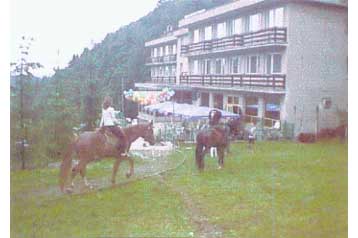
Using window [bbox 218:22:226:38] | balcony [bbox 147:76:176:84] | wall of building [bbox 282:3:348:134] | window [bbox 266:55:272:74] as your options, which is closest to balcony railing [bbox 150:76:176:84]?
balcony [bbox 147:76:176:84]

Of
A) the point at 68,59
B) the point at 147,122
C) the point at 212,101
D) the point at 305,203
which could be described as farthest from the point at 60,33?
the point at 305,203

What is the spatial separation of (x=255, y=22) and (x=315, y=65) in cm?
39

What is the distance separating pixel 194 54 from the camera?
2.84 m

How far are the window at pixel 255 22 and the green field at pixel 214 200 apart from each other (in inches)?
22.3

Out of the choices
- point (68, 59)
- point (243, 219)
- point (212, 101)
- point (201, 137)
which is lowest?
point (243, 219)

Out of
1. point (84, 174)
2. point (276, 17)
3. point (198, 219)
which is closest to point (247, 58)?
point (276, 17)

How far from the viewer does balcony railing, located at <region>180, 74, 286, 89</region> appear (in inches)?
111

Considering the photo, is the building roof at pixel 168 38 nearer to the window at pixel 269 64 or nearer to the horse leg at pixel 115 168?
the window at pixel 269 64

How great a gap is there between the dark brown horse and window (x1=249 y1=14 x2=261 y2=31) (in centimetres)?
45

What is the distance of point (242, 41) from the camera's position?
112 inches

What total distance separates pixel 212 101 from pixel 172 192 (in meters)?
0.48
